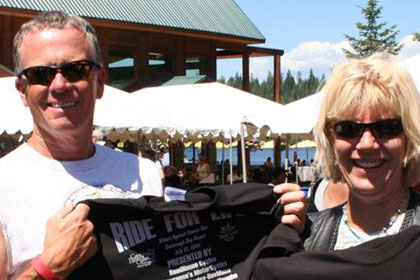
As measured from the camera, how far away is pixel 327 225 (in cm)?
261

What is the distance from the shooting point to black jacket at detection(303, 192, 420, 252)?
2473mm

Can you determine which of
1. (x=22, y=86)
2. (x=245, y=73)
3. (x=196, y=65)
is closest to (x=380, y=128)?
(x=22, y=86)

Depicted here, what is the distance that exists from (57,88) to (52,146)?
237mm

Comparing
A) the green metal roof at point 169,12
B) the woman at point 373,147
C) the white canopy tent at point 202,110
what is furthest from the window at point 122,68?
the woman at point 373,147

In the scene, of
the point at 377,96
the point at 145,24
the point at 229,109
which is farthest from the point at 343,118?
the point at 145,24

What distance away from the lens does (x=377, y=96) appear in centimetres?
248

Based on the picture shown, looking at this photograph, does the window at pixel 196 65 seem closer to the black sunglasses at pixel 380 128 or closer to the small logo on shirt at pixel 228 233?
the small logo on shirt at pixel 228 233

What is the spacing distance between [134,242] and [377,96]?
Answer: 1.07 metres

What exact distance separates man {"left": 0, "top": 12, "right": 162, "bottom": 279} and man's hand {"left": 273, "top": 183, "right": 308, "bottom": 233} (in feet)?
2.19

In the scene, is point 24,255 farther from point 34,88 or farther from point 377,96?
point 377,96

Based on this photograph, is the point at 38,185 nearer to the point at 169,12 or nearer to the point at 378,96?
the point at 378,96

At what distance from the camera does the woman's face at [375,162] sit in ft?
8.13

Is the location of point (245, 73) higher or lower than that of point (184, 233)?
higher

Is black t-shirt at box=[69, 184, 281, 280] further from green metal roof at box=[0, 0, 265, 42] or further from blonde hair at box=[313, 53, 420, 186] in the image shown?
green metal roof at box=[0, 0, 265, 42]
